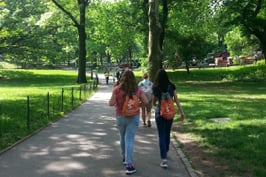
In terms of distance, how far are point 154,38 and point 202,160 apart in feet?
36.6

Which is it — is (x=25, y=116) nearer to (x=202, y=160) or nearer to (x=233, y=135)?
(x=233, y=135)

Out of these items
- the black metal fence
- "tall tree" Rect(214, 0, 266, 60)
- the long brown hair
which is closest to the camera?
the long brown hair

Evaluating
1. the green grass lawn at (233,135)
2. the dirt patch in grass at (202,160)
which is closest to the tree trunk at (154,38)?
the green grass lawn at (233,135)

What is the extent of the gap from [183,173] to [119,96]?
1.75 metres

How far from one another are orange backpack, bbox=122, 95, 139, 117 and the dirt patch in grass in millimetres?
1509

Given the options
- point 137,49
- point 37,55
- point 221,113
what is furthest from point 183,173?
point 137,49

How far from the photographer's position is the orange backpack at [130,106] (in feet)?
25.1

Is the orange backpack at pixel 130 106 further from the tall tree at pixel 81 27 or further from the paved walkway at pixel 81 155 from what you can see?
the tall tree at pixel 81 27

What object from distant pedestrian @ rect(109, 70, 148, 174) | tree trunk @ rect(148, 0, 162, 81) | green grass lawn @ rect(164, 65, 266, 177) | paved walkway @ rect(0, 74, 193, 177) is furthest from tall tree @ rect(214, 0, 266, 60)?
distant pedestrian @ rect(109, 70, 148, 174)

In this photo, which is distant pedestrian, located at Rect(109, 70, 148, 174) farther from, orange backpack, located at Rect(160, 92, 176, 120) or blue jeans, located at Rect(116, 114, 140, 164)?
orange backpack, located at Rect(160, 92, 176, 120)

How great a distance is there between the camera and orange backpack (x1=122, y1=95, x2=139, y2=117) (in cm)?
765

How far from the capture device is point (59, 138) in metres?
11.5

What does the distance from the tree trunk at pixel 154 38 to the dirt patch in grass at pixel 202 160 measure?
325 inches

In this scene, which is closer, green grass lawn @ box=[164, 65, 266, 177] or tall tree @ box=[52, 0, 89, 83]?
green grass lawn @ box=[164, 65, 266, 177]
